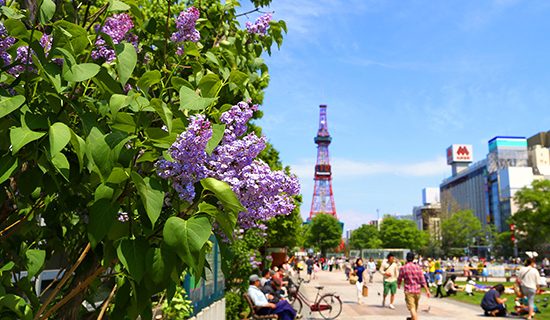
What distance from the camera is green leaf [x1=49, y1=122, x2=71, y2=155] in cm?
159

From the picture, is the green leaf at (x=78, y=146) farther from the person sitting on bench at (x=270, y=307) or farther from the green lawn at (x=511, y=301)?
the green lawn at (x=511, y=301)

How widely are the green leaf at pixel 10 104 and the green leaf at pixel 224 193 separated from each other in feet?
2.05

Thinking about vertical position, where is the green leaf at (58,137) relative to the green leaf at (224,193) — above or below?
above

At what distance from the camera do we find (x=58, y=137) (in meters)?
1.63

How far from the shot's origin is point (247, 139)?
218 centimetres

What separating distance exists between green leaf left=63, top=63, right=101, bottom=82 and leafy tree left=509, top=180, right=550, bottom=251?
87.2 metres

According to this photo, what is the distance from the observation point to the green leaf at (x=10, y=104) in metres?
1.70

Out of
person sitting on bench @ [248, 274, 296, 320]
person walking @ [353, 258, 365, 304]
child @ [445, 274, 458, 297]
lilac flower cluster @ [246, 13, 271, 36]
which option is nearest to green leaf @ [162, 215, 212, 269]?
lilac flower cluster @ [246, 13, 271, 36]

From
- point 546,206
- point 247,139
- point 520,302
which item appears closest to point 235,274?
point 520,302

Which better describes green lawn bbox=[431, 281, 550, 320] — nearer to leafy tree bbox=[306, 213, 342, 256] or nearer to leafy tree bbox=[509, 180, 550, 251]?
leafy tree bbox=[509, 180, 550, 251]

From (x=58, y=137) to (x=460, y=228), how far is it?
111 meters

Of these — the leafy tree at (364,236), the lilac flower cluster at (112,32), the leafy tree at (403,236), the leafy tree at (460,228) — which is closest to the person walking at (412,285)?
the lilac flower cluster at (112,32)

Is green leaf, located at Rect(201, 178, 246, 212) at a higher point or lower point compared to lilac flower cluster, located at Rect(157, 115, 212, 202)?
lower

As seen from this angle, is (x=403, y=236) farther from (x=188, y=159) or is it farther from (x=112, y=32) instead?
(x=188, y=159)
